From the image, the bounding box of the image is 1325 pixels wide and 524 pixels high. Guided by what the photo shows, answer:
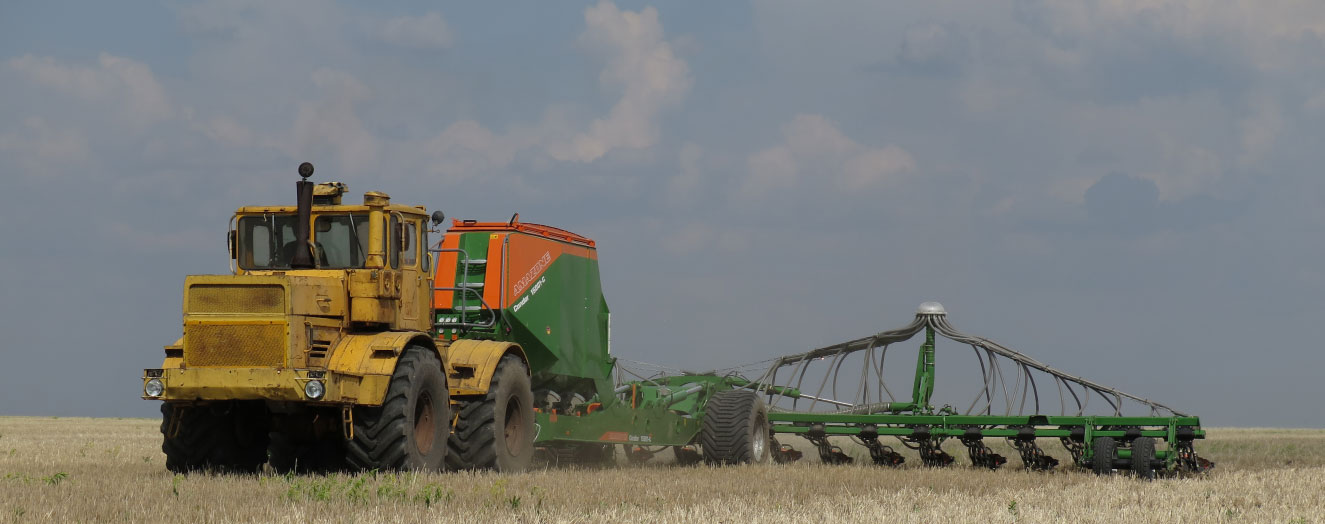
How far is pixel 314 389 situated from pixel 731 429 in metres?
7.45

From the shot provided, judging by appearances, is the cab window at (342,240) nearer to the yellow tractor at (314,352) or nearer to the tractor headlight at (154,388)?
the yellow tractor at (314,352)

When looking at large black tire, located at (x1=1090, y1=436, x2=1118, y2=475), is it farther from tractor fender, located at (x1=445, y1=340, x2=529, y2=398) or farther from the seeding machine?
tractor fender, located at (x1=445, y1=340, x2=529, y2=398)

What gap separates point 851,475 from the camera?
14688 mm

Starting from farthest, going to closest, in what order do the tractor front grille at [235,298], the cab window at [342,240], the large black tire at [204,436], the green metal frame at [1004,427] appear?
the green metal frame at [1004,427], the cab window at [342,240], the large black tire at [204,436], the tractor front grille at [235,298]

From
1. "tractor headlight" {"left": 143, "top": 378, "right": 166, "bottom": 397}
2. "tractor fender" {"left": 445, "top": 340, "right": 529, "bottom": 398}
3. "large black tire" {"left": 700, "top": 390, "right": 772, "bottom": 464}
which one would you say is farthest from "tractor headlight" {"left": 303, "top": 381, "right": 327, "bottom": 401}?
"large black tire" {"left": 700, "top": 390, "right": 772, "bottom": 464}

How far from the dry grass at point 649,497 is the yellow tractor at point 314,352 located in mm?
676

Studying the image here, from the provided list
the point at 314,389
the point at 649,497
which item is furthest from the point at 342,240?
the point at 649,497

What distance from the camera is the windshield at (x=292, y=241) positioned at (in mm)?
13492

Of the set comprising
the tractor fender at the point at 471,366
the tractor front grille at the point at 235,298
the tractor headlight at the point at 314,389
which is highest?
the tractor front grille at the point at 235,298

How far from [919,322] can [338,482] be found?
1199 cm

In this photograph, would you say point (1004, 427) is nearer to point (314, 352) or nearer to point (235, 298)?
point (314, 352)

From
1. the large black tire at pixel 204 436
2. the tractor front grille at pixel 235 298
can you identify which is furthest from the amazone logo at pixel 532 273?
the tractor front grille at pixel 235 298

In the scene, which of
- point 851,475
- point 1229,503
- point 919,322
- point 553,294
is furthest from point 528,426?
point 919,322

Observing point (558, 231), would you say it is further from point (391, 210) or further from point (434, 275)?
point (391, 210)
